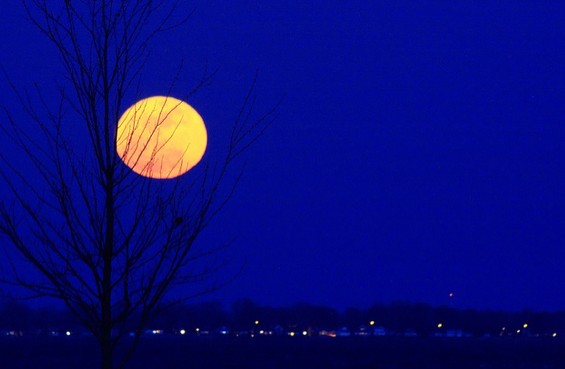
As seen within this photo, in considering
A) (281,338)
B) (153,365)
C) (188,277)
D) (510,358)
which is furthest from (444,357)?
(188,277)

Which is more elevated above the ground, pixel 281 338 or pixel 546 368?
pixel 281 338

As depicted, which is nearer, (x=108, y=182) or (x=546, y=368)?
(x=108, y=182)

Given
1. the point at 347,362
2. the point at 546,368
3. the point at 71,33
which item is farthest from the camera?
the point at 347,362

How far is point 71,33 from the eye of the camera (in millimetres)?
5598

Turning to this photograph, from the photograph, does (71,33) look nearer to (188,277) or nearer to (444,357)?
(188,277)

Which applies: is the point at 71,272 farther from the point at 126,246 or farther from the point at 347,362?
the point at 347,362

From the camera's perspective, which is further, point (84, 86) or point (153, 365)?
point (153, 365)

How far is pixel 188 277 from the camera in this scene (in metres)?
5.62

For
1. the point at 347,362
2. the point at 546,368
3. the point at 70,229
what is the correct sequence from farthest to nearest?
1. the point at 347,362
2. the point at 546,368
3. the point at 70,229

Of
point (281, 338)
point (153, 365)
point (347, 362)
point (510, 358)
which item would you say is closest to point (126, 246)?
point (153, 365)

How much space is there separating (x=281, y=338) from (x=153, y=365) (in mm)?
61423

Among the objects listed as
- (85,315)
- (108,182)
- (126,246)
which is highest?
(108,182)

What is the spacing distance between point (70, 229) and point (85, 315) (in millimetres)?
526

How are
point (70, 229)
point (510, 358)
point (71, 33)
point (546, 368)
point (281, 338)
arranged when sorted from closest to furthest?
point (70, 229), point (71, 33), point (546, 368), point (510, 358), point (281, 338)
